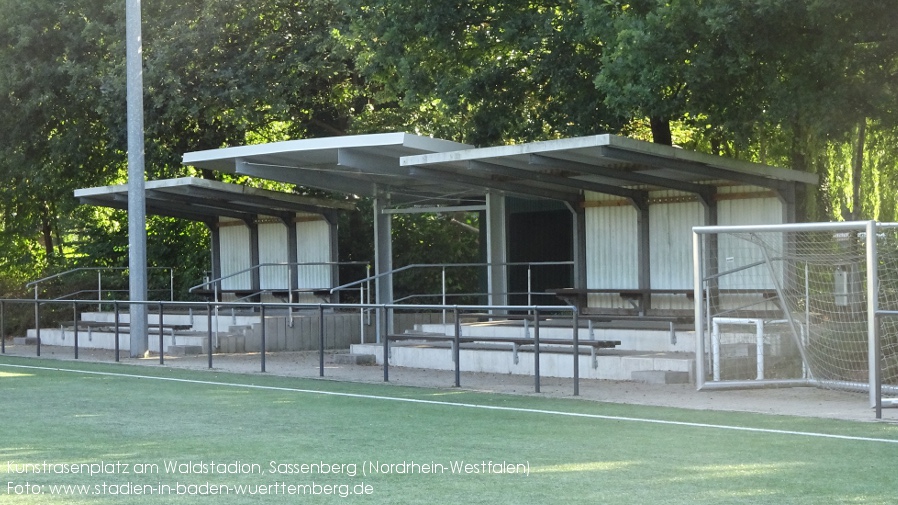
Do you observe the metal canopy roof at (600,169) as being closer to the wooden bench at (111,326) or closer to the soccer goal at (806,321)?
the soccer goal at (806,321)

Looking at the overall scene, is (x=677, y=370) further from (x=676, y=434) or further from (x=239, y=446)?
(x=239, y=446)

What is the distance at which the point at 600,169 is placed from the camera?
1652cm

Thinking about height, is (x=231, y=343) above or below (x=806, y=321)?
below

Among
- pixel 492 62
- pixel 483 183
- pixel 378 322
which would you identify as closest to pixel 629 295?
pixel 483 183

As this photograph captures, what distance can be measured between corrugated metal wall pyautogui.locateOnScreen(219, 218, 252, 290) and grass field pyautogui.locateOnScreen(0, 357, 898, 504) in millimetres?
12534

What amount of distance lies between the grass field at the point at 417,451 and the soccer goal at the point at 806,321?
8.18 ft

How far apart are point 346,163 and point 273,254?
24.9 ft

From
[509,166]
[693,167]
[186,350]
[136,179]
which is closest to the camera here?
[693,167]

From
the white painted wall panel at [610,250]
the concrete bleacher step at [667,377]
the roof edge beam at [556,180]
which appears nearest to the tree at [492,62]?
the white painted wall panel at [610,250]

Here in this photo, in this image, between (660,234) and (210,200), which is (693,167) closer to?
(660,234)

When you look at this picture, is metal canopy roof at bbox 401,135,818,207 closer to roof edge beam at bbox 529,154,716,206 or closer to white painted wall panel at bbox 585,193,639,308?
roof edge beam at bbox 529,154,716,206

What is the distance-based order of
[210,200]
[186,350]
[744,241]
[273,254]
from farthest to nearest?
[273,254] < [210,200] < [186,350] < [744,241]

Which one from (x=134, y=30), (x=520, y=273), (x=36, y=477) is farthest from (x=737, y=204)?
(x=36, y=477)

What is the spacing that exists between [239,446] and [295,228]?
15.8m
